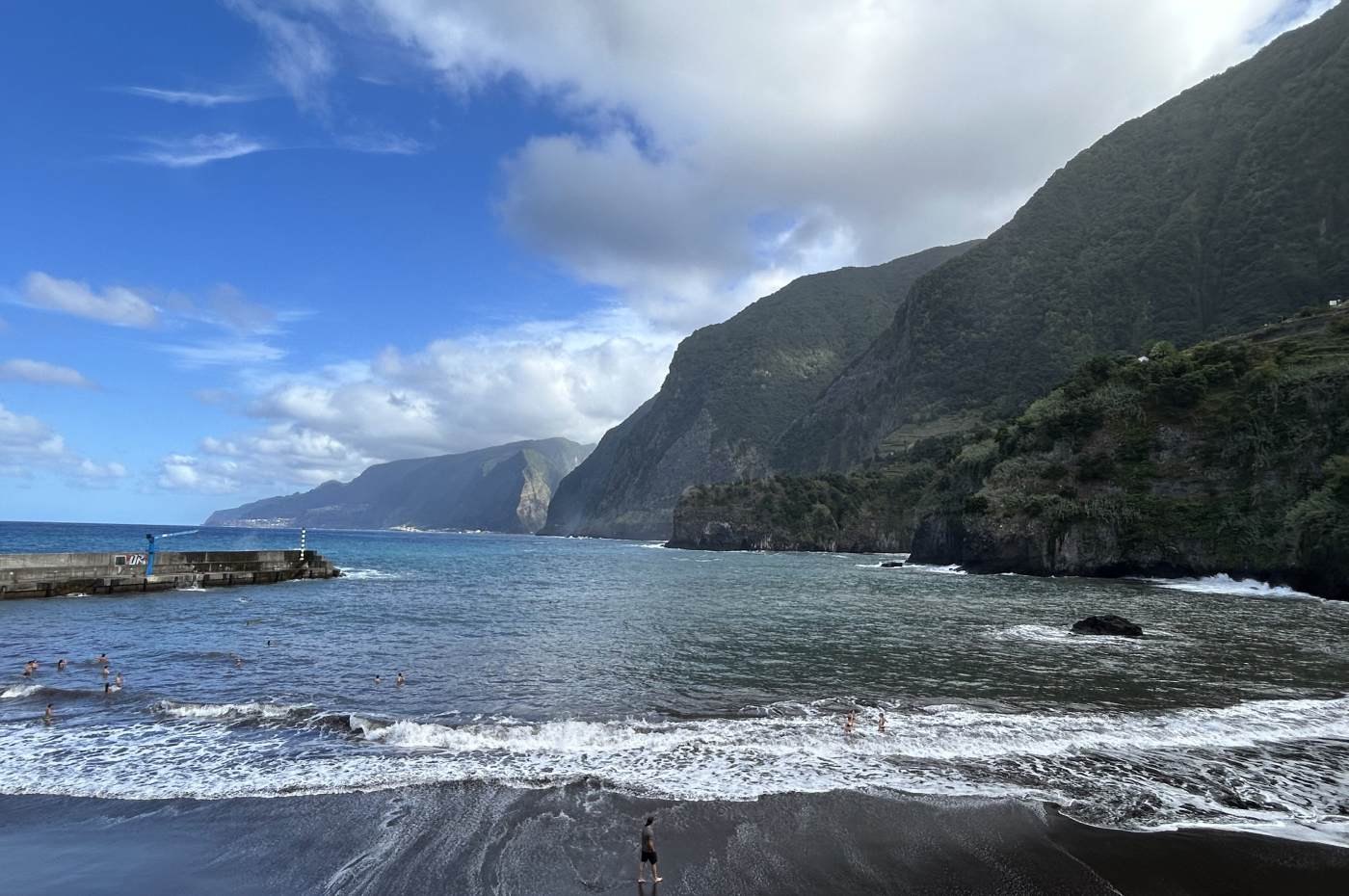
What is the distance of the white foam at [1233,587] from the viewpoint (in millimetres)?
54500

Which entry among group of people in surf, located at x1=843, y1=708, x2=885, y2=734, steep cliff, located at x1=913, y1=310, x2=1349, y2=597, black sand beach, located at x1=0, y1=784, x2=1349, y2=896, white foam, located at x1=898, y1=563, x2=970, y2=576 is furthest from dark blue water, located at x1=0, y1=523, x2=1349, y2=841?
white foam, located at x1=898, y1=563, x2=970, y2=576

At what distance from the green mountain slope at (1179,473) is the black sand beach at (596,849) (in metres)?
58.8

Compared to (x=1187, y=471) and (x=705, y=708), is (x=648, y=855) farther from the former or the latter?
(x=1187, y=471)

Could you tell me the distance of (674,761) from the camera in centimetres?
Result: 1516

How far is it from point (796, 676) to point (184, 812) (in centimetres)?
Result: 1728

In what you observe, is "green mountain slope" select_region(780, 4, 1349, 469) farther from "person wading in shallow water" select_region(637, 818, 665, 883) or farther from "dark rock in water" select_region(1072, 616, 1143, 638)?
"person wading in shallow water" select_region(637, 818, 665, 883)

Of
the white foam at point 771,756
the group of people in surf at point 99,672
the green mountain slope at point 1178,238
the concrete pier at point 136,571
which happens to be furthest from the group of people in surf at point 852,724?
the green mountain slope at point 1178,238

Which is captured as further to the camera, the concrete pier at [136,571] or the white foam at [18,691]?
the concrete pier at [136,571]

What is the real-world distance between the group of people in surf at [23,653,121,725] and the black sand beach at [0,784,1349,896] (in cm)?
688

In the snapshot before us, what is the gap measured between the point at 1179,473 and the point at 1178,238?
396 ft

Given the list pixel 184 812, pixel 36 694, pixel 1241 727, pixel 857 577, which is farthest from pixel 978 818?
pixel 857 577

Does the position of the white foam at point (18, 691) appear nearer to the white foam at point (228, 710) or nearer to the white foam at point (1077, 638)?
the white foam at point (228, 710)

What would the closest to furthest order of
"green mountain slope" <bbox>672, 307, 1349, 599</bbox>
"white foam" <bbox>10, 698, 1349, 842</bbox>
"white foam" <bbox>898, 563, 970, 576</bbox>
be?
"white foam" <bbox>10, 698, 1349, 842</bbox> < "green mountain slope" <bbox>672, 307, 1349, 599</bbox> < "white foam" <bbox>898, 563, 970, 576</bbox>

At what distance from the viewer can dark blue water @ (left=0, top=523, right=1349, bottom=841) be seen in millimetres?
14102
